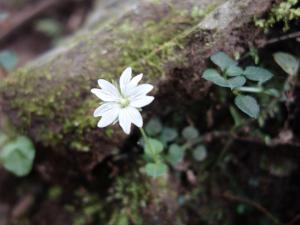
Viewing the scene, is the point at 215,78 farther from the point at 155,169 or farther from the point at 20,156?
the point at 20,156

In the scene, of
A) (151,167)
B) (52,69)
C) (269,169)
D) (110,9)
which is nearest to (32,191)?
(52,69)

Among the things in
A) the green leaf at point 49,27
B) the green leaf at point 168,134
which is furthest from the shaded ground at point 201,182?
the green leaf at point 49,27

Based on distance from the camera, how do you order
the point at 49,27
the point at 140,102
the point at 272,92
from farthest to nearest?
the point at 49,27 < the point at 272,92 < the point at 140,102

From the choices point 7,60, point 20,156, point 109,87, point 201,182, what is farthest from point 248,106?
point 7,60

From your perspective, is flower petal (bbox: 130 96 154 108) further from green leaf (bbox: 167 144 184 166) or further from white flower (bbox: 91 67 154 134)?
green leaf (bbox: 167 144 184 166)

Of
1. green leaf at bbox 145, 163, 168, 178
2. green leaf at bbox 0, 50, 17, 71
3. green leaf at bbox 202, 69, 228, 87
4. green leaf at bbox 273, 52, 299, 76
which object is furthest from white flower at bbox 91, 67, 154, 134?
green leaf at bbox 0, 50, 17, 71

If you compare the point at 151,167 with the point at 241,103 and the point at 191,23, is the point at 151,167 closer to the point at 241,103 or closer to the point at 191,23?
the point at 241,103

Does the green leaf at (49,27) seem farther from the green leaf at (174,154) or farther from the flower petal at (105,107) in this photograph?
the flower petal at (105,107)
